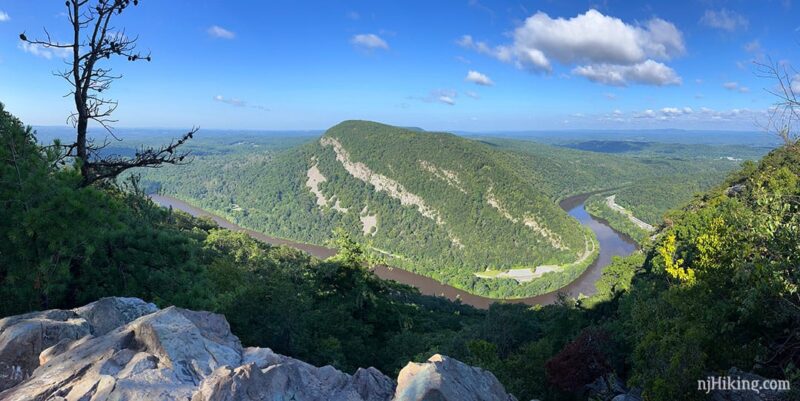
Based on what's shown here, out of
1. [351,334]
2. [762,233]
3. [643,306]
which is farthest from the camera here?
[351,334]

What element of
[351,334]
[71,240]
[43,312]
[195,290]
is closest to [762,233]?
[195,290]

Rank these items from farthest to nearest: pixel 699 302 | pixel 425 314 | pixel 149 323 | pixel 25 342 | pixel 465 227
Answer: pixel 465 227
pixel 425 314
pixel 699 302
pixel 149 323
pixel 25 342

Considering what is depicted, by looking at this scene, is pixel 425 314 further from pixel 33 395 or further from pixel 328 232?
pixel 328 232

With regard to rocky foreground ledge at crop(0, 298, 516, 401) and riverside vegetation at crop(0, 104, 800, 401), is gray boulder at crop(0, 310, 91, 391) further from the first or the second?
riverside vegetation at crop(0, 104, 800, 401)

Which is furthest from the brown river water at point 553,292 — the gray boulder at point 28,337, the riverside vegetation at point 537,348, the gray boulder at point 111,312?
the gray boulder at point 28,337

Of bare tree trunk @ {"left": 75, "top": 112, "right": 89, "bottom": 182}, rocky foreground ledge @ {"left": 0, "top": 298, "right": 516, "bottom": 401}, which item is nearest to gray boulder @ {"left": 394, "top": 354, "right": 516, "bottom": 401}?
rocky foreground ledge @ {"left": 0, "top": 298, "right": 516, "bottom": 401}

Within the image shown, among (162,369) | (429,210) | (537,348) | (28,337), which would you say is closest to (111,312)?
(28,337)

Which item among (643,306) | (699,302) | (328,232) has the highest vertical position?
(699,302)
